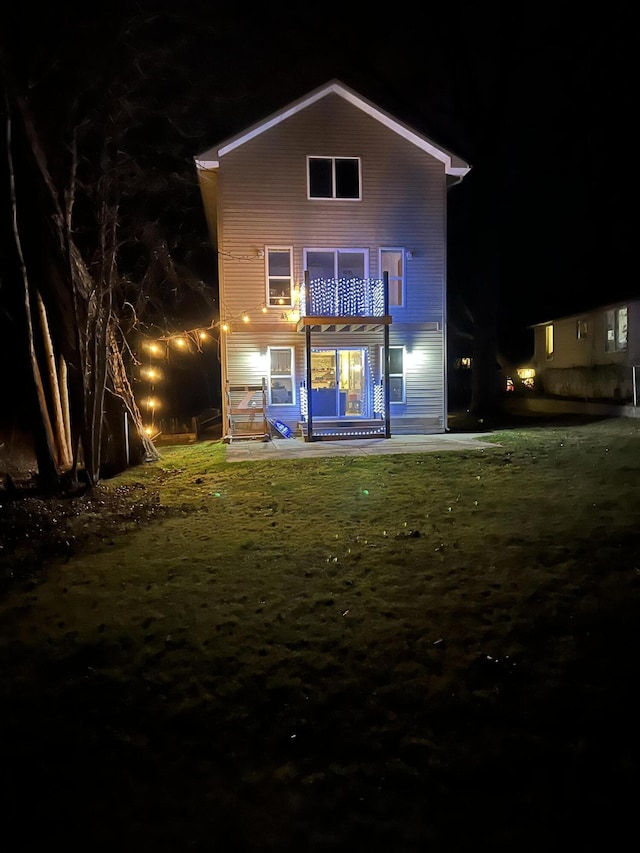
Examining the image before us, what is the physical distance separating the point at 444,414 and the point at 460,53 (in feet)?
56.1

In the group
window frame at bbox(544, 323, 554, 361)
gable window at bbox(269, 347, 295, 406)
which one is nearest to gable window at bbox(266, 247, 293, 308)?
gable window at bbox(269, 347, 295, 406)

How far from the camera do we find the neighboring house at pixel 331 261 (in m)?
15.6

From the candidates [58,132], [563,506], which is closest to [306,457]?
[563,506]

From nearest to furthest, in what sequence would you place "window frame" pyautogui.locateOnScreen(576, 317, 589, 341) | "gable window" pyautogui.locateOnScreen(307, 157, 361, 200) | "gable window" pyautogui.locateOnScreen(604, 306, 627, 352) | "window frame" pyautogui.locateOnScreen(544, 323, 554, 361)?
1. "gable window" pyautogui.locateOnScreen(307, 157, 361, 200)
2. "gable window" pyautogui.locateOnScreen(604, 306, 627, 352)
3. "window frame" pyautogui.locateOnScreen(576, 317, 589, 341)
4. "window frame" pyautogui.locateOnScreen(544, 323, 554, 361)

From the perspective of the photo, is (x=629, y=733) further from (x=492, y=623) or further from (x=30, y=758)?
(x=30, y=758)

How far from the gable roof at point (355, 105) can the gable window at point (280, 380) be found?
5476 millimetres

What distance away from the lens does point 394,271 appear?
663 inches

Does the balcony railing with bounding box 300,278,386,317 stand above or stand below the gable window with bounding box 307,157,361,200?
below

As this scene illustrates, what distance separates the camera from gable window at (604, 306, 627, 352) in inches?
901

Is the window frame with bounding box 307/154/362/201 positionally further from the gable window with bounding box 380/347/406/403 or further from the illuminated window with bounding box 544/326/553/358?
the illuminated window with bounding box 544/326/553/358

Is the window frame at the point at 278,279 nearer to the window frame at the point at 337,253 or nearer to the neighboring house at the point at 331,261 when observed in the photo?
the neighboring house at the point at 331,261

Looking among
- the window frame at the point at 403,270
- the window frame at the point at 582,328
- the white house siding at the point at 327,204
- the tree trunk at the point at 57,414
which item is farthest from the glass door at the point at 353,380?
the window frame at the point at 582,328

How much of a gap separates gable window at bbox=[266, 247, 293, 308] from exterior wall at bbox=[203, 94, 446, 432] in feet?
0.83

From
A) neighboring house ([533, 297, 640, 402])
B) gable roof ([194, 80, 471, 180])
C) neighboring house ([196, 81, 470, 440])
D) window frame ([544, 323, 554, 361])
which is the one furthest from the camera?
window frame ([544, 323, 554, 361])
